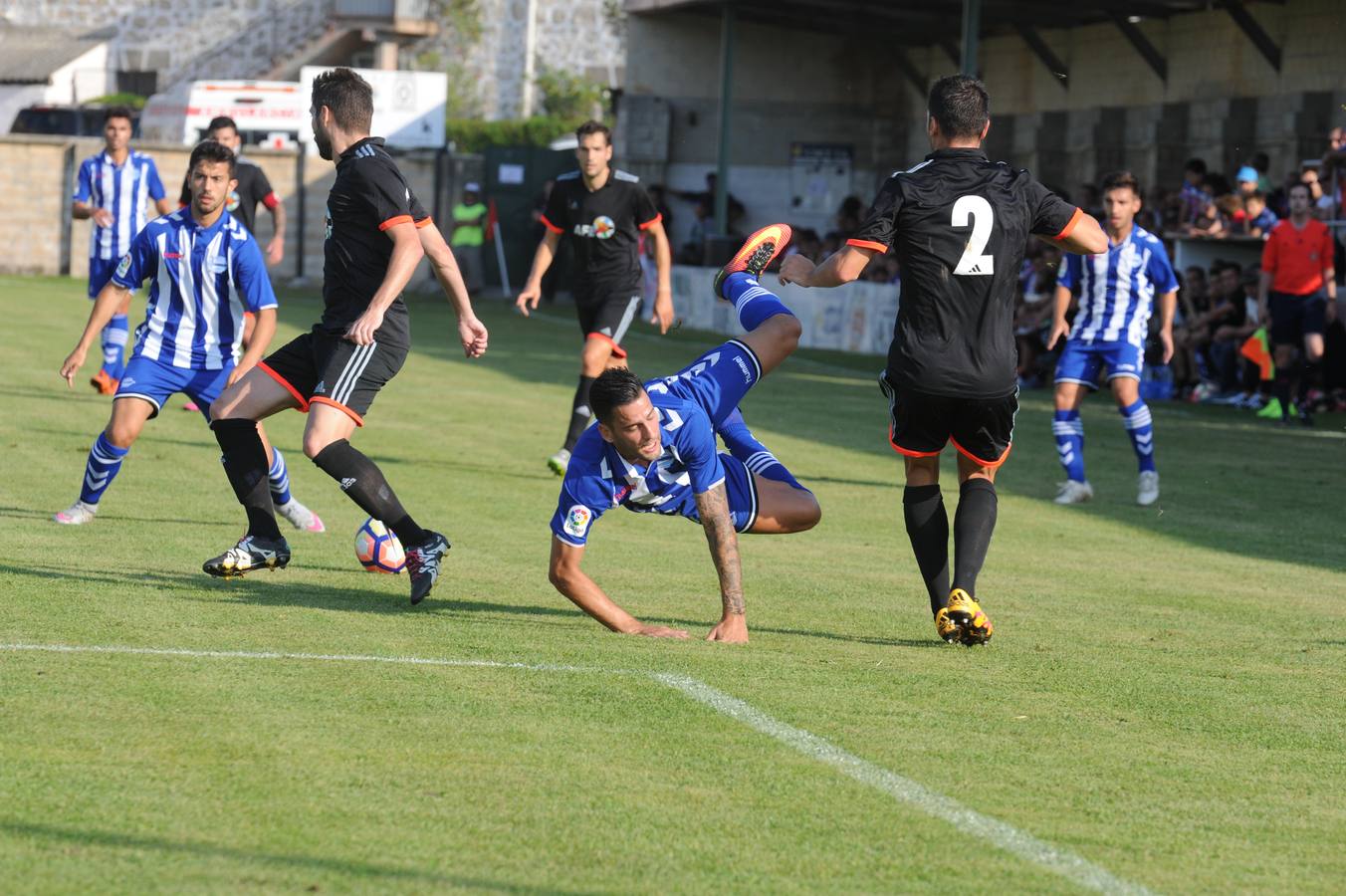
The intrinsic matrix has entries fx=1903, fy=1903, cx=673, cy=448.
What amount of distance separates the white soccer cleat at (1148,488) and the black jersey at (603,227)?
3.75 metres

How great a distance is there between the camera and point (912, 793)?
4957 millimetres

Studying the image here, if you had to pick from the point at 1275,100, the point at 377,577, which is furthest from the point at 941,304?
the point at 1275,100

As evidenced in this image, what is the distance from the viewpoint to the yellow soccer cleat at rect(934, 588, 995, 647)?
7031 mm

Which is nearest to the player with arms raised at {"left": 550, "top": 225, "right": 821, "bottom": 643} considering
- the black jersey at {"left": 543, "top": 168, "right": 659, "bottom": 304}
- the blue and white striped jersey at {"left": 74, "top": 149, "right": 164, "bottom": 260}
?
the black jersey at {"left": 543, "top": 168, "right": 659, "bottom": 304}

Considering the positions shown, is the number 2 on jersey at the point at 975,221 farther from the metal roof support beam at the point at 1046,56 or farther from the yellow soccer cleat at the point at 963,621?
the metal roof support beam at the point at 1046,56

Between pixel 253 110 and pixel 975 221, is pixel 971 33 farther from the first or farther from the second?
pixel 253 110

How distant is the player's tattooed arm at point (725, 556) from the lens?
22.5ft

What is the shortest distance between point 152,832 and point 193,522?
5531mm

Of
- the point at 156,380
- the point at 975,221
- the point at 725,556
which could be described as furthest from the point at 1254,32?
the point at 725,556

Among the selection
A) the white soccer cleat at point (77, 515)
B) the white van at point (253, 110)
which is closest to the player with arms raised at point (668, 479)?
the white soccer cleat at point (77, 515)

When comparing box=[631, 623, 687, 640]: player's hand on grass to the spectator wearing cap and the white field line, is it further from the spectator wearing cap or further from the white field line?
the spectator wearing cap

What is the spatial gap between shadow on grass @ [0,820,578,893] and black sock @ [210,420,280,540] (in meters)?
3.61

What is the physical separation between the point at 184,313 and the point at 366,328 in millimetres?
2316

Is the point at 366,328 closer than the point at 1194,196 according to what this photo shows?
Yes
